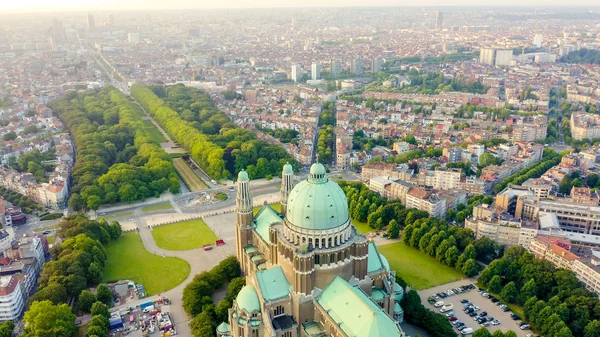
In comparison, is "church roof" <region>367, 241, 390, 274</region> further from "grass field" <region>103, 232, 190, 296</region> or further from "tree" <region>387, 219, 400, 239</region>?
"grass field" <region>103, 232, 190, 296</region>

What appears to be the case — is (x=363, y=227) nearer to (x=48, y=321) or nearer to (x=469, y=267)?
(x=469, y=267)

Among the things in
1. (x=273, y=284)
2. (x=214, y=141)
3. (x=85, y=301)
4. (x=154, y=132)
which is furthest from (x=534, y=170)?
(x=154, y=132)

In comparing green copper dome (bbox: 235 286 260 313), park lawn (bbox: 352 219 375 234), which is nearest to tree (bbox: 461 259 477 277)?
park lawn (bbox: 352 219 375 234)

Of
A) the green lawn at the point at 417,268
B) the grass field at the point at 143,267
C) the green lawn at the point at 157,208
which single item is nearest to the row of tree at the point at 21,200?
the green lawn at the point at 157,208

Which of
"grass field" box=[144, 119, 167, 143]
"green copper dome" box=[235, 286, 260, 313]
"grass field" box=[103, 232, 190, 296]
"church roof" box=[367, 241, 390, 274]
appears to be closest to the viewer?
"green copper dome" box=[235, 286, 260, 313]

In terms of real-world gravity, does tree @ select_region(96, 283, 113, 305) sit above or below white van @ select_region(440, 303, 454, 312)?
above

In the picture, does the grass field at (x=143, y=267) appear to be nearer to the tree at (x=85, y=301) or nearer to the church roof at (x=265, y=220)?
the tree at (x=85, y=301)

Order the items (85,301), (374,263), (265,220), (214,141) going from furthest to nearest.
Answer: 1. (214,141)
2. (265,220)
3. (85,301)
4. (374,263)
